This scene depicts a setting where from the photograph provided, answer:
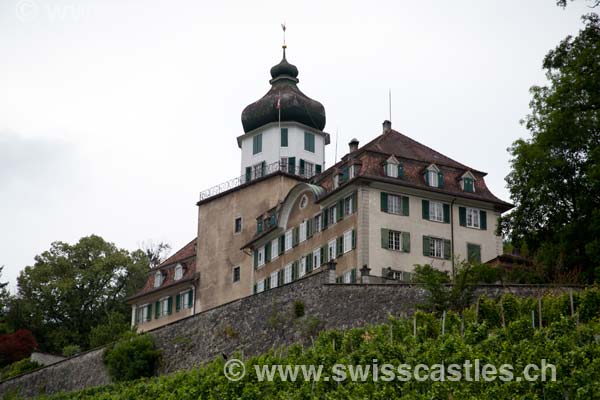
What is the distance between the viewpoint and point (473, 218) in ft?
191

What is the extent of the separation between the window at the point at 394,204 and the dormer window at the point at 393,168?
42.6 inches

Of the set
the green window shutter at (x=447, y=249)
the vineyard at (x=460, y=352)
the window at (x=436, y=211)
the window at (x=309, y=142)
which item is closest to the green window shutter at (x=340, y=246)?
the window at (x=436, y=211)

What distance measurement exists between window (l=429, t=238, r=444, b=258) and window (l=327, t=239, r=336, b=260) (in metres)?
4.18

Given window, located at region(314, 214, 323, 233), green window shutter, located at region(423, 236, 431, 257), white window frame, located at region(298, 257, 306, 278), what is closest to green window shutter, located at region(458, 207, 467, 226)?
green window shutter, located at region(423, 236, 431, 257)

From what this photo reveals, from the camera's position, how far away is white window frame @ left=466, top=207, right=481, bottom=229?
5812 cm

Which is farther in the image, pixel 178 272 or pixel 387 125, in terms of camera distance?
pixel 178 272

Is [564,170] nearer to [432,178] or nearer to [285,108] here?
[432,178]

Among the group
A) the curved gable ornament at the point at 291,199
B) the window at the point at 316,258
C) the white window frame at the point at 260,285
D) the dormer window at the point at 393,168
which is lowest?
the white window frame at the point at 260,285

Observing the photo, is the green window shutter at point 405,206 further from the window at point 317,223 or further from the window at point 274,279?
the window at point 274,279

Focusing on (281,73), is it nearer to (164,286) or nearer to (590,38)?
(164,286)

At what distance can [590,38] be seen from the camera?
47156 millimetres

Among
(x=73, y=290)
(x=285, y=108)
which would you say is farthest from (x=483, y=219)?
(x=73, y=290)

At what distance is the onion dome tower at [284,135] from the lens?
68.6 meters

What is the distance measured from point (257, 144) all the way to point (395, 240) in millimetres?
16254
